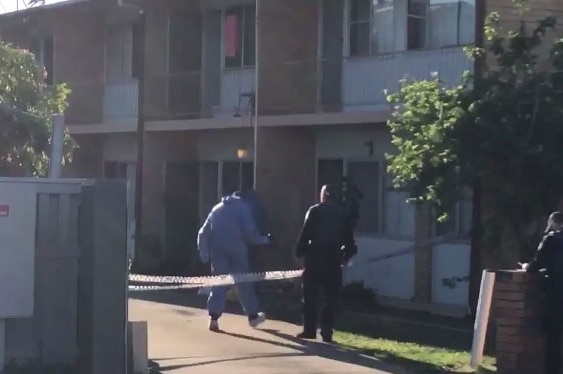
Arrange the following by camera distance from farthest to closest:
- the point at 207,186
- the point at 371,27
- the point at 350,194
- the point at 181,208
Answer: the point at 181,208
the point at 207,186
the point at 350,194
the point at 371,27

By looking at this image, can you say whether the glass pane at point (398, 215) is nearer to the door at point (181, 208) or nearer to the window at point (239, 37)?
the window at point (239, 37)

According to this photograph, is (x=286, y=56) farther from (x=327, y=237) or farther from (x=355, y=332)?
(x=327, y=237)

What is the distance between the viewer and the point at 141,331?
11.4 m

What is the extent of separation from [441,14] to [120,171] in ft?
35.8

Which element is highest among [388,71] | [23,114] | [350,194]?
[388,71]

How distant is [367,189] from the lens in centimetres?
2095

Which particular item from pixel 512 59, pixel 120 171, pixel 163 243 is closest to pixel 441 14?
pixel 512 59

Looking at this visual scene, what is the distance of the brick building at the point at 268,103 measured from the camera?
63.7ft

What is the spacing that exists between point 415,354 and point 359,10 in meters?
9.06

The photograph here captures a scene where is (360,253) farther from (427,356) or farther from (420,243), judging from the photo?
→ (427,356)

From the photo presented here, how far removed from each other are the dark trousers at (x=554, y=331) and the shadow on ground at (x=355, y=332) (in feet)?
2.73

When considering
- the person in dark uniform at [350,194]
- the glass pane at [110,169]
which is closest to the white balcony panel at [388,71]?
the person in dark uniform at [350,194]

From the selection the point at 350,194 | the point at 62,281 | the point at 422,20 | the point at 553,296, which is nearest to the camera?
the point at 62,281

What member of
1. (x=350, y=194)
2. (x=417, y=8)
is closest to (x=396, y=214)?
(x=350, y=194)
